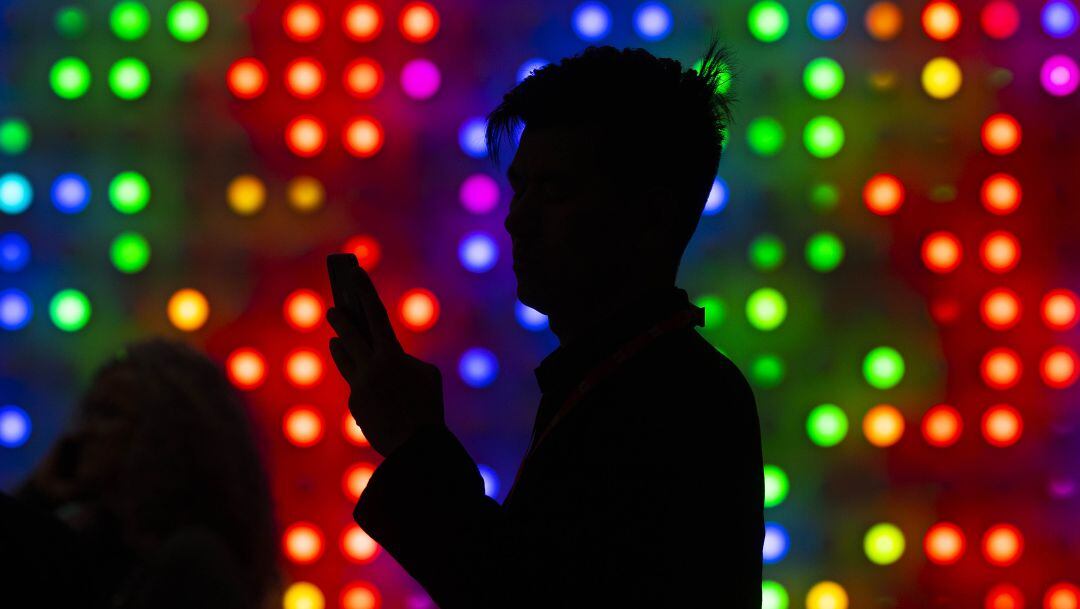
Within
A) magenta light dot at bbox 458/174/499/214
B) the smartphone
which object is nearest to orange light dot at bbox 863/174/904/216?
magenta light dot at bbox 458/174/499/214

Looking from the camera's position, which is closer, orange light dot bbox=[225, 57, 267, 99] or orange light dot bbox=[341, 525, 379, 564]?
orange light dot bbox=[341, 525, 379, 564]

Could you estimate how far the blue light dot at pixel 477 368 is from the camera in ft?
8.23

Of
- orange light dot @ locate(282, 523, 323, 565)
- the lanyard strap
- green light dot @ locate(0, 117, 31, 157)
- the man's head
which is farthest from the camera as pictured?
green light dot @ locate(0, 117, 31, 157)

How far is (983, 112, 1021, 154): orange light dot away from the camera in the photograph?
2615mm

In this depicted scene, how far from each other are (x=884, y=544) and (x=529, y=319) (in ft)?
2.93

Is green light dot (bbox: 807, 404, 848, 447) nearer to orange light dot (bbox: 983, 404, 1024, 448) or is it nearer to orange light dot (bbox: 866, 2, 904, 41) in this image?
orange light dot (bbox: 983, 404, 1024, 448)

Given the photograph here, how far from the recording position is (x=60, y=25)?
→ 2568 mm

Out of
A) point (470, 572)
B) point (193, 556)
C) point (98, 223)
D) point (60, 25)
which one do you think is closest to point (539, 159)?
point (470, 572)

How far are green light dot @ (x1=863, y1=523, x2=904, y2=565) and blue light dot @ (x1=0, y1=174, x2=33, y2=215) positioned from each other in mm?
1941

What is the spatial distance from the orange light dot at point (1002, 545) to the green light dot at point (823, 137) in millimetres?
889

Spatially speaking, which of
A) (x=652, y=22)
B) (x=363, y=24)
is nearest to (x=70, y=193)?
(x=363, y=24)

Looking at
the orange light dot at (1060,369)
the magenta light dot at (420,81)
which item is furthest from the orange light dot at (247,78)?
the orange light dot at (1060,369)

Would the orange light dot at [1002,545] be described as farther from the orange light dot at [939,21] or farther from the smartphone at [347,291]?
the smartphone at [347,291]

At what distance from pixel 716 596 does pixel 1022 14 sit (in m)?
2.02
